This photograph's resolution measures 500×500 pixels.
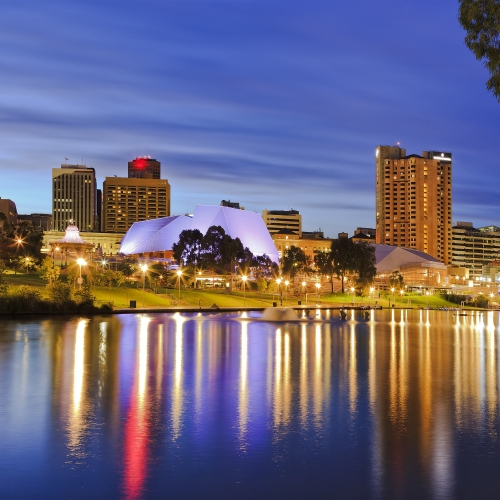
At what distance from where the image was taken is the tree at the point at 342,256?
4412 inches

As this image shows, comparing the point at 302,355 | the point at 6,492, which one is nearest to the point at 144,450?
the point at 6,492

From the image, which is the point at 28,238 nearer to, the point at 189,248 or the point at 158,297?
the point at 189,248

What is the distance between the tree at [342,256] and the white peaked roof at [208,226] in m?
42.5

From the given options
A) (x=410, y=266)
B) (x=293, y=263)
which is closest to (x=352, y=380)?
(x=293, y=263)

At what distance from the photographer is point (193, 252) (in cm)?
10019

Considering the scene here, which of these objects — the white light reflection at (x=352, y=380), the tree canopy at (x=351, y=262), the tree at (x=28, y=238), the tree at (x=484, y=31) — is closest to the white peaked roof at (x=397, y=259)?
the tree canopy at (x=351, y=262)

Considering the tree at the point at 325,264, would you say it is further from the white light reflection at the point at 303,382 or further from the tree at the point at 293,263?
the white light reflection at the point at 303,382

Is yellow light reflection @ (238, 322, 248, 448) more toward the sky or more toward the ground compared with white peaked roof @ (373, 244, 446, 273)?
more toward the ground

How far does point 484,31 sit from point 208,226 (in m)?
136

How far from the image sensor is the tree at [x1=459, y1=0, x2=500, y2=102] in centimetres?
1642

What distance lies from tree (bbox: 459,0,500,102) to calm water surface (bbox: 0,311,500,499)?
26.4 ft

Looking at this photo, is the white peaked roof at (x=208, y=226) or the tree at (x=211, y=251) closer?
the tree at (x=211, y=251)

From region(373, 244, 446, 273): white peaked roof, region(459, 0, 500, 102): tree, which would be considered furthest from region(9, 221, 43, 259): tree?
region(373, 244, 446, 273): white peaked roof

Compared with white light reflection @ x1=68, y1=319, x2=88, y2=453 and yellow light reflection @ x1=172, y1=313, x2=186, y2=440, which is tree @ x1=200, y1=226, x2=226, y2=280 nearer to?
yellow light reflection @ x1=172, y1=313, x2=186, y2=440
